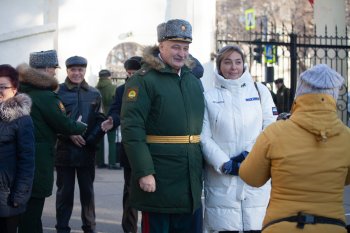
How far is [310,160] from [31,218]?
9.01 ft

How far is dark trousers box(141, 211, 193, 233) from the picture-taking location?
482 cm

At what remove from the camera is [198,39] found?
13.6 m

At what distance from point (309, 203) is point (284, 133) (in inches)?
16.3

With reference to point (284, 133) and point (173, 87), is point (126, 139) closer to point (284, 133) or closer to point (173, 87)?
point (173, 87)

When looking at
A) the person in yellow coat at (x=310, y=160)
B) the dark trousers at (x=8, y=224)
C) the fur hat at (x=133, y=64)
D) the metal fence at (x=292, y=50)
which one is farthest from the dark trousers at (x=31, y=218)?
the metal fence at (x=292, y=50)

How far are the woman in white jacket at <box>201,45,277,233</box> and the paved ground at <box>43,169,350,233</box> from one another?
2.66 meters

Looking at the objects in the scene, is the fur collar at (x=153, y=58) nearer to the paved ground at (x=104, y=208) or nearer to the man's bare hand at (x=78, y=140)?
the man's bare hand at (x=78, y=140)

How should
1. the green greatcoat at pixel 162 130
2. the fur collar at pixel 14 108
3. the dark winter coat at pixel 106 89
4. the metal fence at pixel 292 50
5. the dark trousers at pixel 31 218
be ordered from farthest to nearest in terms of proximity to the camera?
the metal fence at pixel 292 50 < the dark winter coat at pixel 106 89 < the dark trousers at pixel 31 218 < the fur collar at pixel 14 108 < the green greatcoat at pixel 162 130

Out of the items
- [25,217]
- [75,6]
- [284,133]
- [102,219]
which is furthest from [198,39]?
[284,133]

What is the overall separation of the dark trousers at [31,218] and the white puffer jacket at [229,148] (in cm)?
144

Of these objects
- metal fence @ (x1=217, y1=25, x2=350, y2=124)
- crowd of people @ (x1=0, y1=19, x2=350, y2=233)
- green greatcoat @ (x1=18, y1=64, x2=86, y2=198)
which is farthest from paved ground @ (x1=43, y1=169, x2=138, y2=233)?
metal fence @ (x1=217, y1=25, x2=350, y2=124)

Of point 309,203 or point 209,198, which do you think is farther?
point 209,198

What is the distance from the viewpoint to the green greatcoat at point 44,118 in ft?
18.0

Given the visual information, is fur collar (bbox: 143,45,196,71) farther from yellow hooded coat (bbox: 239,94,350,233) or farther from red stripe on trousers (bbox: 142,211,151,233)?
yellow hooded coat (bbox: 239,94,350,233)
